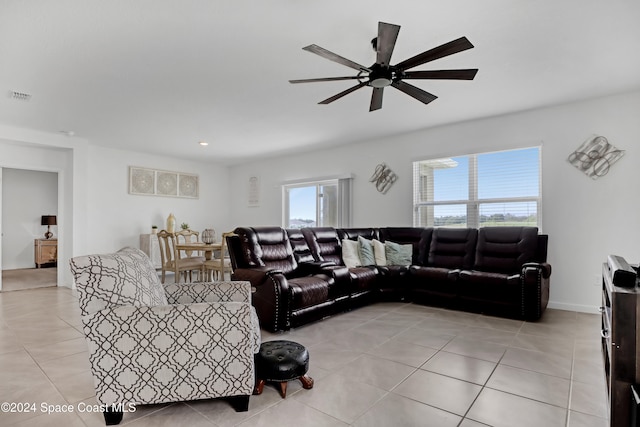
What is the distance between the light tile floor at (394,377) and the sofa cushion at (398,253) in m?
1.16

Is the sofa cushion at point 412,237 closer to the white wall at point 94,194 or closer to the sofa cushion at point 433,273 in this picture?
the sofa cushion at point 433,273

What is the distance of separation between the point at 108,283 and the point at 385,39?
2106 millimetres

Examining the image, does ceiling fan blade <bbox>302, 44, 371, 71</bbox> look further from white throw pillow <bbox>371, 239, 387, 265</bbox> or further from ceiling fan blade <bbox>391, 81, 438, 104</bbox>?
white throw pillow <bbox>371, 239, 387, 265</bbox>

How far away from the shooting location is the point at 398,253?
489 cm

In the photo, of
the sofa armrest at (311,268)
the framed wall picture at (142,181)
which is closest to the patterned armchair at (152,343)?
the sofa armrest at (311,268)

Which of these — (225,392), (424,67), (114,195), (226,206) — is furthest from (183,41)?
(226,206)

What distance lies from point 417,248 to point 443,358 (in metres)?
2.42

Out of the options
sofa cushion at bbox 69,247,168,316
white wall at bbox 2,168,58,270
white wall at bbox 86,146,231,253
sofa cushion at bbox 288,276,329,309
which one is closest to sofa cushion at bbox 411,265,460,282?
Result: sofa cushion at bbox 288,276,329,309

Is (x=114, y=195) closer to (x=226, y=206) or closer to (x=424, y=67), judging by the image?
(x=226, y=206)

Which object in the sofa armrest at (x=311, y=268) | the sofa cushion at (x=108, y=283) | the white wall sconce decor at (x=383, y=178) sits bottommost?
the sofa armrest at (x=311, y=268)

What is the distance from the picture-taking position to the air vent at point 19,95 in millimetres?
3717

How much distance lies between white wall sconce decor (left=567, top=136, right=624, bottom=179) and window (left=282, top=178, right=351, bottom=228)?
3.37m

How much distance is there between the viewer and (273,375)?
2.06m

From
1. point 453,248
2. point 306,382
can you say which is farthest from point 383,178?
point 306,382
